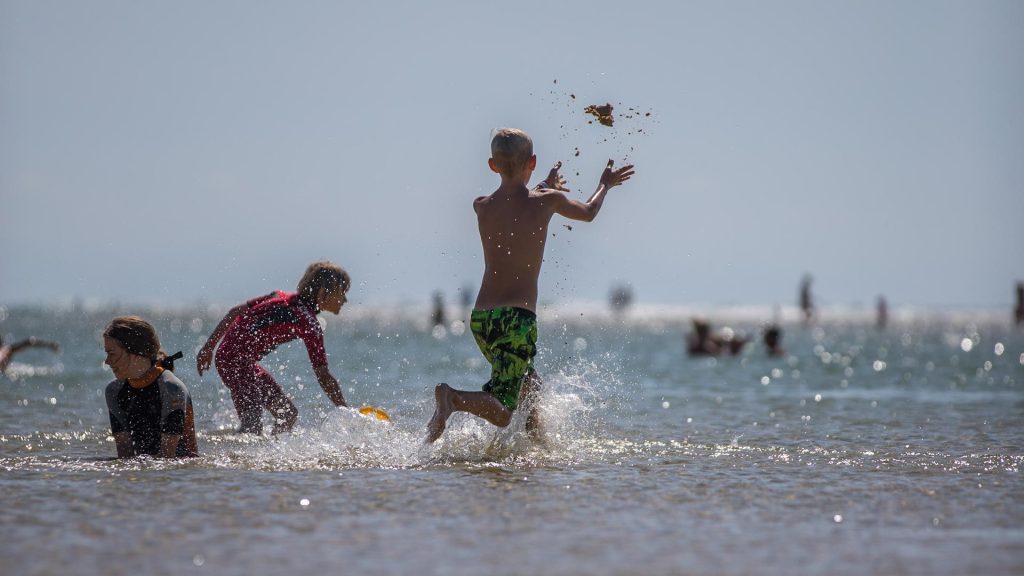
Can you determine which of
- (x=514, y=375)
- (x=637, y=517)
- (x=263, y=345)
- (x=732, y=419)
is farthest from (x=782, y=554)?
(x=732, y=419)

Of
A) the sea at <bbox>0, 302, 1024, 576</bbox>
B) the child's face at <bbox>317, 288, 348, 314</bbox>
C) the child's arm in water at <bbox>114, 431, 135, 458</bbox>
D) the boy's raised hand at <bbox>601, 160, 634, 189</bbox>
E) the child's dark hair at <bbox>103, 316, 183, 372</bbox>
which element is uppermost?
the boy's raised hand at <bbox>601, 160, 634, 189</bbox>

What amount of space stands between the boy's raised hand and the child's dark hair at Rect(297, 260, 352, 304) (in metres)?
1.92

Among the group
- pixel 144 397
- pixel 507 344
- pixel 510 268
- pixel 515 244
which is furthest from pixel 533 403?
pixel 144 397

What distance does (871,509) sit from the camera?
16.4 ft

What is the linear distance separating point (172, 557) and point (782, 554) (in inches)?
85.9

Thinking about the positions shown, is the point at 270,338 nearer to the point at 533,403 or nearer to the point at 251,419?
the point at 251,419

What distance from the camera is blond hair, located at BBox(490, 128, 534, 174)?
639 centimetres

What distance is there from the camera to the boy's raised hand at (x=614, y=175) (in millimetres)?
6559

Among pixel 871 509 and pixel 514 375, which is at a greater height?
pixel 514 375

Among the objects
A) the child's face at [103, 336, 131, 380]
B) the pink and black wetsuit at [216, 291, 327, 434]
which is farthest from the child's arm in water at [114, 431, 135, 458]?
the pink and black wetsuit at [216, 291, 327, 434]

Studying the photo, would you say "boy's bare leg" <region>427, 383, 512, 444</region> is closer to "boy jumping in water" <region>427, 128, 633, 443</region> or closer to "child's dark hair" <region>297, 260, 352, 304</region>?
"boy jumping in water" <region>427, 128, 633, 443</region>

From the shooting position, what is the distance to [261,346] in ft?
25.1

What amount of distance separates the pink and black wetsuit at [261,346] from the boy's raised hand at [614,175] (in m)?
2.09

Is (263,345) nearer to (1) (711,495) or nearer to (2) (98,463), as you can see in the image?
(2) (98,463)
